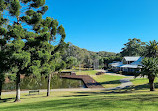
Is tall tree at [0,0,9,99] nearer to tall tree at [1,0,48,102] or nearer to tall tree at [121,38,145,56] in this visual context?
tall tree at [1,0,48,102]

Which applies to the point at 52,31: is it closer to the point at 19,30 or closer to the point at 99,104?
the point at 19,30

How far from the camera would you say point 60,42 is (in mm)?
16250

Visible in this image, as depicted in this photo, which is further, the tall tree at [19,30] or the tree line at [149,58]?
the tree line at [149,58]

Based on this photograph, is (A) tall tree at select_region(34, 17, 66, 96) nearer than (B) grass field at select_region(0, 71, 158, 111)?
No

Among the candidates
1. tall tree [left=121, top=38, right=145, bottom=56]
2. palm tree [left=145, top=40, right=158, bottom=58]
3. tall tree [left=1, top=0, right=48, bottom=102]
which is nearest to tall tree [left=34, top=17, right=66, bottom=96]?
tall tree [left=1, top=0, right=48, bottom=102]

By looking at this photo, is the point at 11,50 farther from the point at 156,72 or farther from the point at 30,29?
the point at 156,72

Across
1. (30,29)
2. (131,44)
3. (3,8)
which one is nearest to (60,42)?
(30,29)

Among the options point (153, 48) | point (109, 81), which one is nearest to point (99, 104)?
point (109, 81)

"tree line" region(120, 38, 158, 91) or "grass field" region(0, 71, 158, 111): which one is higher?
"tree line" region(120, 38, 158, 91)

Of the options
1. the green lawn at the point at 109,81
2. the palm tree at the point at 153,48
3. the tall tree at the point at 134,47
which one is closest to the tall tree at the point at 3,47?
the green lawn at the point at 109,81

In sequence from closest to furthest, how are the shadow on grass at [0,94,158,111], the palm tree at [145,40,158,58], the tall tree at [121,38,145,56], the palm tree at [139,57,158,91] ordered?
the shadow on grass at [0,94,158,111] → the palm tree at [139,57,158,91] → the palm tree at [145,40,158,58] → the tall tree at [121,38,145,56]

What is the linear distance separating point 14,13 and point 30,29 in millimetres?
2320

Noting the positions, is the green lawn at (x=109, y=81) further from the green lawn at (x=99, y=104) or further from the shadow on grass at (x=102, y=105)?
the shadow on grass at (x=102, y=105)

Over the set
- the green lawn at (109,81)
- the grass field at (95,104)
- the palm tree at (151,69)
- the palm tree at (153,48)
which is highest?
the palm tree at (153,48)
